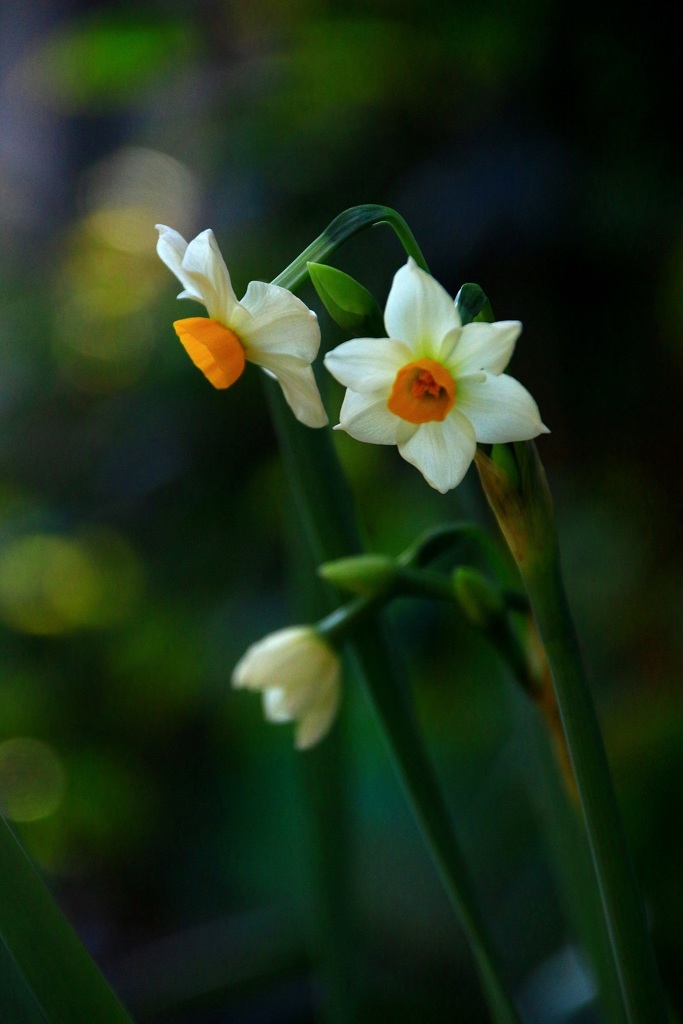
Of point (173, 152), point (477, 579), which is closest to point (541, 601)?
point (477, 579)

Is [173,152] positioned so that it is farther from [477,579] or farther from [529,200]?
[477,579]

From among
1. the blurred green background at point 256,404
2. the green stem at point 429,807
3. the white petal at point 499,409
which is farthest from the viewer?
the blurred green background at point 256,404

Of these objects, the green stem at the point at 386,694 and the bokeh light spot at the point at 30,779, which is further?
the bokeh light spot at the point at 30,779

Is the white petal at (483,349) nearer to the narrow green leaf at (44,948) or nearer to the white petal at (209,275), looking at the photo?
the white petal at (209,275)

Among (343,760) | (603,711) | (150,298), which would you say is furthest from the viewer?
(150,298)

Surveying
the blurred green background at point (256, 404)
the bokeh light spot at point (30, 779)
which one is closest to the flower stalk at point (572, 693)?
the blurred green background at point (256, 404)

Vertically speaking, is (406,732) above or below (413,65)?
below

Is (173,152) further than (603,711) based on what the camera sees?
Yes

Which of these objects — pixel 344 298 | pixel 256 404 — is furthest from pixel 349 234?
pixel 256 404
